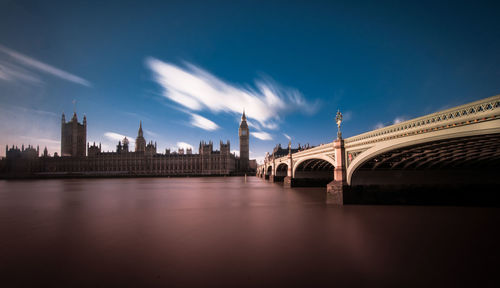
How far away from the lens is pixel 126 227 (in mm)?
13758

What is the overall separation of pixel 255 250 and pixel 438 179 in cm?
1945

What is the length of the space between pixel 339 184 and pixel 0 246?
2058 cm

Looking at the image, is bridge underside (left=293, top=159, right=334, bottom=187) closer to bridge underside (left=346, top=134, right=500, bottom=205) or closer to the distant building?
bridge underside (left=346, top=134, right=500, bottom=205)

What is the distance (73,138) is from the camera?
152500 millimetres

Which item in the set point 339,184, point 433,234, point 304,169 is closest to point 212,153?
point 304,169

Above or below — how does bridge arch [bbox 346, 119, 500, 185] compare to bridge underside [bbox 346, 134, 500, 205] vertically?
above

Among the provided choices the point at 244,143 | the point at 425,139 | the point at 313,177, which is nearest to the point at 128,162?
the point at 244,143

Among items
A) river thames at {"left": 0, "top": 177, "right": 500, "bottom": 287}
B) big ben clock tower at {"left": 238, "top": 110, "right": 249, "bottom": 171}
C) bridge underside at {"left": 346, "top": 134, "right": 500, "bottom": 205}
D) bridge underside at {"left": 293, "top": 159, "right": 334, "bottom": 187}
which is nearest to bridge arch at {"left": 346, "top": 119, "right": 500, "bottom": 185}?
bridge underside at {"left": 346, "top": 134, "right": 500, "bottom": 205}

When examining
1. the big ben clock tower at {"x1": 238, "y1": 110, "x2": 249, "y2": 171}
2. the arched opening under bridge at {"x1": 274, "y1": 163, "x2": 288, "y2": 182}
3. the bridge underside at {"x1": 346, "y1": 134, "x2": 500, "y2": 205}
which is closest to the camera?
the bridge underside at {"x1": 346, "y1": 134, "x2": 500, "y2": 205}

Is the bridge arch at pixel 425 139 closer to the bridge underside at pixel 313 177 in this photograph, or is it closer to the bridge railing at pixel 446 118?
the bridge railing at pixel 446 118

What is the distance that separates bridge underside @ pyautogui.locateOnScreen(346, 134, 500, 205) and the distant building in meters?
177

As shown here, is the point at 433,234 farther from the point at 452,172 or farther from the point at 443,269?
the point at 452,172

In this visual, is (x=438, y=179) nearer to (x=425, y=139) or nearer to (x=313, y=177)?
(x=425, y=139)

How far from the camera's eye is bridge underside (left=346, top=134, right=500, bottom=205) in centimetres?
1853
